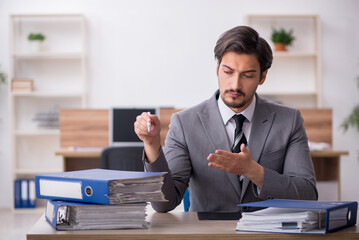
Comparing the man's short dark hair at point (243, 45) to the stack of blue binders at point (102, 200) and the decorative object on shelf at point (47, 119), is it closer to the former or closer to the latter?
the stack of blue binders at point (102, 200)

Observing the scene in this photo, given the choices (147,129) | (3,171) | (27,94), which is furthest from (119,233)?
(3,171)

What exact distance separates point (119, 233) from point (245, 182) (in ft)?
2.00

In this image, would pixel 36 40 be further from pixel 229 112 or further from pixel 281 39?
pixel 229 112

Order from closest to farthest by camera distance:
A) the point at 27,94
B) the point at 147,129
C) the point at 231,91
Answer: the point at 147,129 < the point at 231,91 < the point at 27,94

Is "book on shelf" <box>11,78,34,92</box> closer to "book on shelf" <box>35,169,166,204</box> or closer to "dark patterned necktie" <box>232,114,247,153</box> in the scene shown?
"dark patterned necktie" <box>232,114,247,153</box>

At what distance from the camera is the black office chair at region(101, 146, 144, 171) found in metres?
3.60

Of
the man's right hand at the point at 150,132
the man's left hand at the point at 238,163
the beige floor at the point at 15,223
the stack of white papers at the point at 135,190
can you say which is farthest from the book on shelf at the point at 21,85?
the stack of white papers at the point at 135,190

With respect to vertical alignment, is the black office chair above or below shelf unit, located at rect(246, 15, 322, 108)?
below

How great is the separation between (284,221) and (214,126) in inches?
25.5

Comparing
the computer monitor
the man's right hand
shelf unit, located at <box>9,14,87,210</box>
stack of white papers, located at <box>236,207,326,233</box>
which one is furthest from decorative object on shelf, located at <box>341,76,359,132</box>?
stack of white papers, located at <box>236,207,326,233</box>

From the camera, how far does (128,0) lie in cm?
604

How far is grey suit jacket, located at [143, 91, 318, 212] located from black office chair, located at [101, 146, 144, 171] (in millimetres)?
1681

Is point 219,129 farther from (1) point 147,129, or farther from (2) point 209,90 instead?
(2) point 209,90

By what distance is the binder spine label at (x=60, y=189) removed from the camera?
1309 mm
